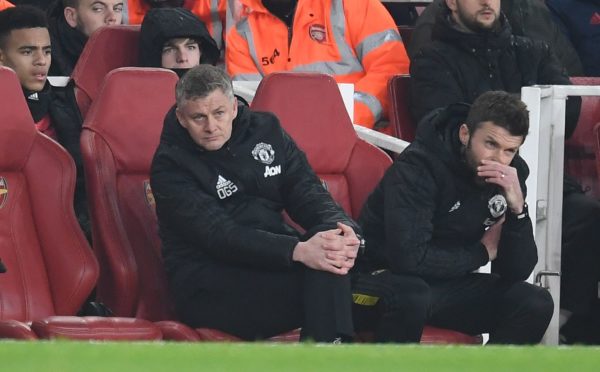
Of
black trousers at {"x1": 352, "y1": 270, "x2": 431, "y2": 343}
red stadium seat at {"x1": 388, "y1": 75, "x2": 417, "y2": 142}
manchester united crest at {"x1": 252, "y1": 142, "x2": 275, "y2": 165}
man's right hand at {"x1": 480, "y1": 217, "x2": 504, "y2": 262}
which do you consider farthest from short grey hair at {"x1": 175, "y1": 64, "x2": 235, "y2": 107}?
red stadium seat at {"x1": 388, "y1": 75, "x2": 417, "y2": 142}

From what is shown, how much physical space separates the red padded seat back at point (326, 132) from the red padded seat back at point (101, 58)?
80 cm

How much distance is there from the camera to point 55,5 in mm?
7895

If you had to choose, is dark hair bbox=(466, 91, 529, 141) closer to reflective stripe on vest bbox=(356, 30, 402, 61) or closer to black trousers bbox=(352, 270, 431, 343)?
black trousers bbox=(352, 270, 431, 343)

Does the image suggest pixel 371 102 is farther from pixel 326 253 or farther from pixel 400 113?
pixel 326 253

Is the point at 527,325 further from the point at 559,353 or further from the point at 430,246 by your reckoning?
the point at 559,353

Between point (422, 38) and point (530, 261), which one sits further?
point (422, 38)

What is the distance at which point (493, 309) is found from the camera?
6.18 m

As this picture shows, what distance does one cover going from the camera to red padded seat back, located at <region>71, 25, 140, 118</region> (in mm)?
6934

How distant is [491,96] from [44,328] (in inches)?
73.6

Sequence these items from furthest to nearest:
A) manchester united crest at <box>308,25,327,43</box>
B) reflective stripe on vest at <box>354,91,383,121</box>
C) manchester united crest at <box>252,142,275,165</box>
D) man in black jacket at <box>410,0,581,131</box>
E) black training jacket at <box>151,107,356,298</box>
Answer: manchester united crest at <box>308,25,327,43</box> → reflective stripe on vest at <box>354,91,383,121</box> → man in black jacket at <box>410,0,581,131</box> → manchester united crest at <box>252,142,275,165</box> → black training jacket at <box>151,107,356,298</box>

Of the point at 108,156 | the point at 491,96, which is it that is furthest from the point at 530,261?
the point at 108,156

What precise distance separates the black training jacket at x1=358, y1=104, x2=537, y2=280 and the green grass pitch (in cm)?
233

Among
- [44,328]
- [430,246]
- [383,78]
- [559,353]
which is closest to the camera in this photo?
[559,353]

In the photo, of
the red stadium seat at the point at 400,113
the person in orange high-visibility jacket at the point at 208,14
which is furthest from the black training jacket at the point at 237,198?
the person in orange high-visibility jacket at the point at 208,14
